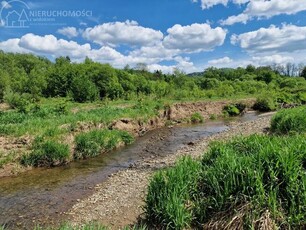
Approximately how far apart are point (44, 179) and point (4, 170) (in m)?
2.11

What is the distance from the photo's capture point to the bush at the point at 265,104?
43750 millimetres

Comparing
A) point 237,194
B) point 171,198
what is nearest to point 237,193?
point 237,194

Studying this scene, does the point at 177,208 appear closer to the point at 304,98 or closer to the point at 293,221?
the point at 293,221

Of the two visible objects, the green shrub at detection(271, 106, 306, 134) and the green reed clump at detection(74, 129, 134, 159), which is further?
the green reed clump at detection(74, 129, 134, 159)

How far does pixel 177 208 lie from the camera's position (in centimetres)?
709

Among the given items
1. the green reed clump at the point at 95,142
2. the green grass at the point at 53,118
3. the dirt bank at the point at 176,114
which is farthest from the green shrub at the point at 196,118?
the green reed clump at the point at 95,142

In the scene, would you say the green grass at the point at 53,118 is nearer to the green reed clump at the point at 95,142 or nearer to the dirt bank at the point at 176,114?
the dirt bank at the point at 176,114

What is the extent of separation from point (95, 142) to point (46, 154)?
327 cm

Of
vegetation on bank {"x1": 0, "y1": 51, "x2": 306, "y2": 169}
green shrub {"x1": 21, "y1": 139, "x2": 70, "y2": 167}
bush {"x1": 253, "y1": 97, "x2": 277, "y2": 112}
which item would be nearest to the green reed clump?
vegetation on bank {"x1": 0, "y1": 51, "x2": 306, "y2": 169}

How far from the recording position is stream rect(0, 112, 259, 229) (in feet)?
31.1

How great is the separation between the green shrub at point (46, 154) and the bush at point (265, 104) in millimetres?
35226

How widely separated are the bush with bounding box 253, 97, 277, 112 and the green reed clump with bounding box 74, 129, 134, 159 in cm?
3006

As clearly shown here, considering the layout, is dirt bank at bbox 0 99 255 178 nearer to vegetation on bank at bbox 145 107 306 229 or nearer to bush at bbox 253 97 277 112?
bush at bbox 253 97 277 112

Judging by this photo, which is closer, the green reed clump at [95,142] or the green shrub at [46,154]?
the green shrub at [46,154]
